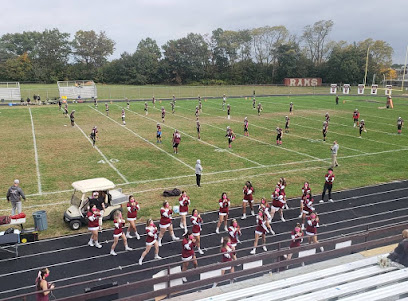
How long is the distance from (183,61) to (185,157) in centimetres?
7215

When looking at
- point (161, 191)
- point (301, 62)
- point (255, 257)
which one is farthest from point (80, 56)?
point (255, 257)

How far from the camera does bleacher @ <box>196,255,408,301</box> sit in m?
6.30

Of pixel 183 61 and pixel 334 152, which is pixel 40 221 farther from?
pixel 183 61

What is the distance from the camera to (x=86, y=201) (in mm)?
13141

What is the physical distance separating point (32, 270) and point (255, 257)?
6.83 metres

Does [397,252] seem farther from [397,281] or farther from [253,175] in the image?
[253,175]

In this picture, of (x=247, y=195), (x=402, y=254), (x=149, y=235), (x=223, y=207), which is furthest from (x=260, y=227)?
(x=402, y=254)

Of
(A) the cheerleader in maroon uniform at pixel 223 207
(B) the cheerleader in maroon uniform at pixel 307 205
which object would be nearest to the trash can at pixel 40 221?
(A) the cheerleader in maroon uniform at pixel 223 207

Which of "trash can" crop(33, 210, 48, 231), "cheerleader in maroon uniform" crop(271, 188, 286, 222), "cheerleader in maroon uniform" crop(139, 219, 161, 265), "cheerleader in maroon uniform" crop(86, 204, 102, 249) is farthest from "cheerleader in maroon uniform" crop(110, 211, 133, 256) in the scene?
"cheerleader in maroon uniform" crop(271, 188, 286, 222)

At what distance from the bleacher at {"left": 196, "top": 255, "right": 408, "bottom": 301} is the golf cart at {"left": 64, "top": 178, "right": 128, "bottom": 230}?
25.6 ft

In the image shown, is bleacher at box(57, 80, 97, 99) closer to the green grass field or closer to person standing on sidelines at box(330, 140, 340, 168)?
the green grass field

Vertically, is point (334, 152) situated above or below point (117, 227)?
above

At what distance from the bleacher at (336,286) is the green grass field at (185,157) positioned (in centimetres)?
808

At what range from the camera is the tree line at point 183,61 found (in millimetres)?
87188
